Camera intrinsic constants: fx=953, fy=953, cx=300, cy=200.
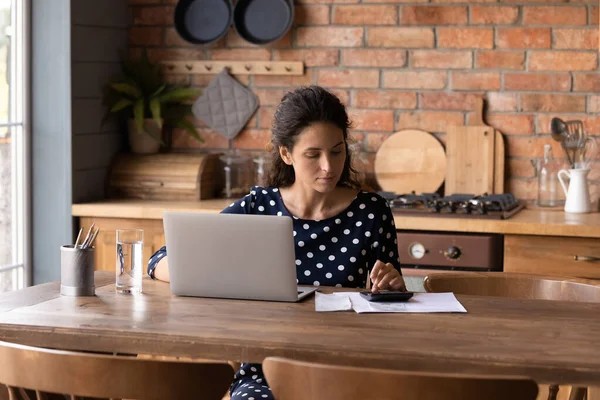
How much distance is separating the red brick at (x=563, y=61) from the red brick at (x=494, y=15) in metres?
0.18

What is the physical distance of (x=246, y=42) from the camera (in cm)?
441

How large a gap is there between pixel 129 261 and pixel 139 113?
6.49 ft

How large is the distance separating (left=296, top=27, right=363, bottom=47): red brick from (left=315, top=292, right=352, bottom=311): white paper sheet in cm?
205

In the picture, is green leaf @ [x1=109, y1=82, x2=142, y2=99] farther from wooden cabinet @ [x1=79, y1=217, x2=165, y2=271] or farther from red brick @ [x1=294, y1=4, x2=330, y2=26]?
red brick @ [x1=294, y1=4, x2=330, y2=26]

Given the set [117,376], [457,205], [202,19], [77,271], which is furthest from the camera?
[202,19]

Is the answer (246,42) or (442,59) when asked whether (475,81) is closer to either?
(442,59)

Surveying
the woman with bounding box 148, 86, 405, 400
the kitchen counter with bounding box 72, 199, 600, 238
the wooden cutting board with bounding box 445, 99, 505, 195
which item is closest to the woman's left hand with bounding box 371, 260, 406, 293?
the woman with bounding box 148, 86, 405, 400

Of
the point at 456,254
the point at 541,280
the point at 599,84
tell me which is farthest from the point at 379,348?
the point at 599,84

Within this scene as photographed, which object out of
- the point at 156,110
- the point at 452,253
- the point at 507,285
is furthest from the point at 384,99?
the point at 507,285

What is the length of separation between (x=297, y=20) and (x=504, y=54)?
3.07ft

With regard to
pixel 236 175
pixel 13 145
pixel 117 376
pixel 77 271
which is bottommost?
pixel 117 376

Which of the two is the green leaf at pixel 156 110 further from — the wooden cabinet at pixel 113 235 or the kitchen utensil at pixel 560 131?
the kitchen utensil at pixel 560 131

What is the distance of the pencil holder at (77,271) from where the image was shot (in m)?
2.39

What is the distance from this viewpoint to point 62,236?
13.4 feet
